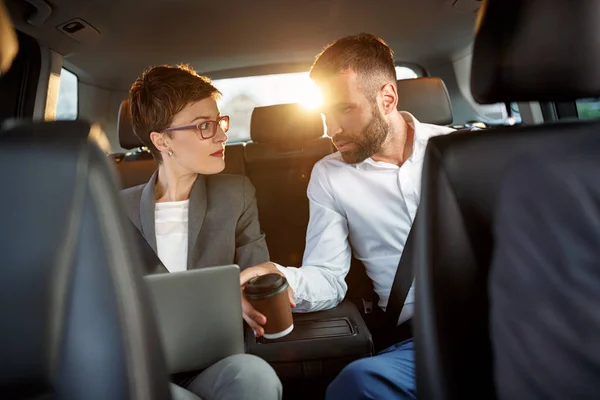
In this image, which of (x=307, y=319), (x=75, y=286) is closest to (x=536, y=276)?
(x=75, y=286)

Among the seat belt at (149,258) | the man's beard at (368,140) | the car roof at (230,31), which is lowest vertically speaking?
the seat belt at (149,258)

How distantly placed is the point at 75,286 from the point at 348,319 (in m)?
0.96

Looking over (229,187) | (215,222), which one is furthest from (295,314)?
(229,187)

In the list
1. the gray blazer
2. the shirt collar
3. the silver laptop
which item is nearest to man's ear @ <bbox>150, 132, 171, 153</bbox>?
the gray blazer

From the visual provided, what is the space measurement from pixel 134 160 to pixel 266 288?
1597 mm

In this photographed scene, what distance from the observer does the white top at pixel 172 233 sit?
178cm

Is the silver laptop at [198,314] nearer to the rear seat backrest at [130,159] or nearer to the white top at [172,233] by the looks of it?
the white top at [172,233]

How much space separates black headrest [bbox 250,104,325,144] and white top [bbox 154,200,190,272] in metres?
0.78

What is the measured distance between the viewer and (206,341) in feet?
3.83

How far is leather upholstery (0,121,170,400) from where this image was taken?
2.09 ft

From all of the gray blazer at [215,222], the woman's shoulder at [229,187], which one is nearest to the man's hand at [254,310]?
the gray blazer at [215,222]

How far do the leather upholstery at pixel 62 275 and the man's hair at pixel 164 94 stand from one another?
1207mm

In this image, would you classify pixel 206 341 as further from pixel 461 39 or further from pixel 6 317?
pixel 461 39

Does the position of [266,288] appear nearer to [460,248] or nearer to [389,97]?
[460,248]
